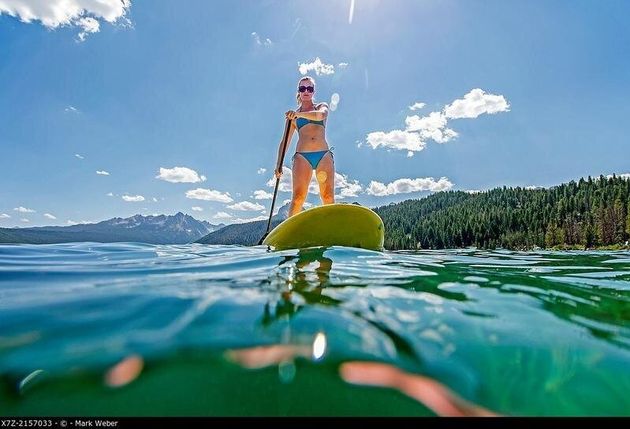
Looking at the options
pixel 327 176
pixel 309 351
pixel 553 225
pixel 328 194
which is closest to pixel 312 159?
pixel 327 176

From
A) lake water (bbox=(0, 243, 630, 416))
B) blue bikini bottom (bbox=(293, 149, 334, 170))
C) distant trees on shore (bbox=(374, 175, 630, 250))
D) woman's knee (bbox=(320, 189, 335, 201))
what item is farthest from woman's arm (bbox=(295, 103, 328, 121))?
distant trees on shore (bbox=(374, 175, 630, 250))

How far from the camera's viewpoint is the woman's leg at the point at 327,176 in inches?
354

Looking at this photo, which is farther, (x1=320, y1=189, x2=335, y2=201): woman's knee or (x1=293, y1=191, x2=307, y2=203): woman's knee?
(x1=320, y1=189, x2=335, y2=201): woman's knee

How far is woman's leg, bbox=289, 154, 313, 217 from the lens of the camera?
8.87 m

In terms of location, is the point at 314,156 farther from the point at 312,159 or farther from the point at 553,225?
the point at 553,225

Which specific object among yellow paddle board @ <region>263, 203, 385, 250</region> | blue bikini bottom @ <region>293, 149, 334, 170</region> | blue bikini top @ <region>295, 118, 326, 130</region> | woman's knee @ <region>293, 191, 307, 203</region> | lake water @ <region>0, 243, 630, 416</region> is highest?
blue bikini top @ <region>295, 118, 326, 130</region>

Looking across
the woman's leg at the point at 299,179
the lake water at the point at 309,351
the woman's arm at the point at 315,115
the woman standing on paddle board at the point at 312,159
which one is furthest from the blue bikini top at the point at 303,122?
the lake water at the point at 309,351

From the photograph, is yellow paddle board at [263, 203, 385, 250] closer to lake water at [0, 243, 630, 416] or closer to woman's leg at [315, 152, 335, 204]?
woman's leg at [315, 152, 335, 204]

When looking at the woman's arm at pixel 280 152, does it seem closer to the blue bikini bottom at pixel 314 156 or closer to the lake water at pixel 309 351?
the blue bikini bottom at pixel 314 156

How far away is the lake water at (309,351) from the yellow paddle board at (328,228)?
13.7 feet

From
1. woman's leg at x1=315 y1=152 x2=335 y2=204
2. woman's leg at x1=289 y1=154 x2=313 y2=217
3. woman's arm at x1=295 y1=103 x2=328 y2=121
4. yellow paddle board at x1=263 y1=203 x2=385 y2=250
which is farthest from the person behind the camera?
woman's leg at x1=315 y1=152 x2=335 y2=204

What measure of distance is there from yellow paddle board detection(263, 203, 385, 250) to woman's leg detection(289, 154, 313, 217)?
120 cm

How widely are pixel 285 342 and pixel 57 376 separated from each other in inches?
43.3
